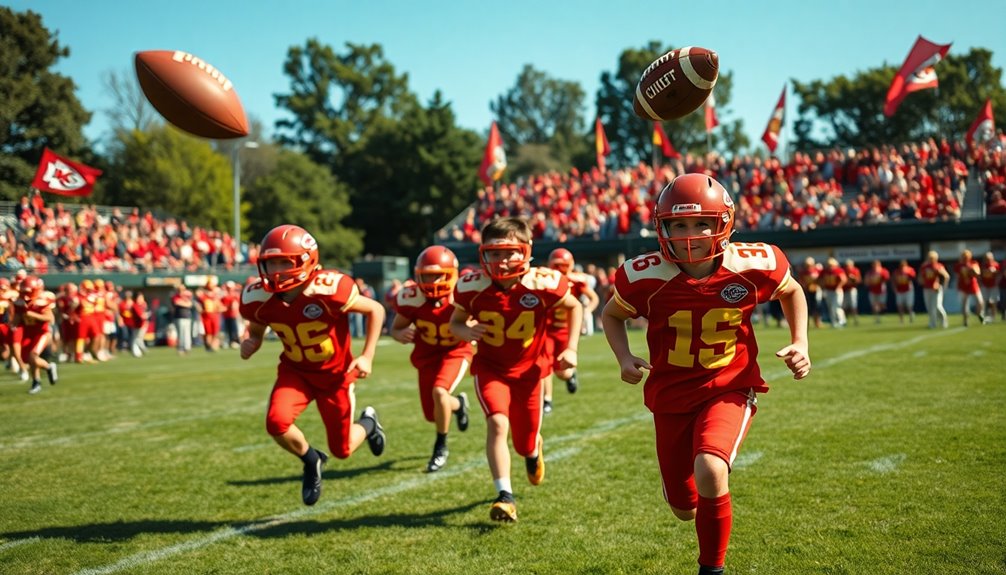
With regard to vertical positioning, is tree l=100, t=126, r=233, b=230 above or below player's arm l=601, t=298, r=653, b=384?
above

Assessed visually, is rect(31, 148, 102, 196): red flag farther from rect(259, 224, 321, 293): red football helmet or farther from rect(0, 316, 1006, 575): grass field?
rect(259, 224, 321, 293): red football helmet

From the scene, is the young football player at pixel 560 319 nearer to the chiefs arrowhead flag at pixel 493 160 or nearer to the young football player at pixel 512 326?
the young football player at pixel 512 326

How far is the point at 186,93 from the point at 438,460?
3107 millimetres

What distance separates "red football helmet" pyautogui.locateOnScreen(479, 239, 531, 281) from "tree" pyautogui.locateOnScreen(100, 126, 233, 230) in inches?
1650

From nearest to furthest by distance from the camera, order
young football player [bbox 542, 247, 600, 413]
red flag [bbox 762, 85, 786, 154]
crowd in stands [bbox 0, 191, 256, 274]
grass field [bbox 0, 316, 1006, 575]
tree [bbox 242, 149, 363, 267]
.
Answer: grass field [bbox 0, 316, 1006, 575]
young football player [bbox 542, 247, 600, 413]
crowd in stands [bbox 0, 191, 256, 274]
red flag [bbox 762, 85, 786, 154]
tree [bbox 242, 149, 363, 267]

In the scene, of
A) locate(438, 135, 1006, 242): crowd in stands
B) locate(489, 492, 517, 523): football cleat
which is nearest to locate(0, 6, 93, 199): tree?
locate(438, 135, 1006, 242): crowd in stands

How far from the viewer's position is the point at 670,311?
3.78 meters

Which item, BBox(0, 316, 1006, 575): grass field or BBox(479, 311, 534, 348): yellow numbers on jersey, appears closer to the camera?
BBox(0, 316, 1006, 575): grass field

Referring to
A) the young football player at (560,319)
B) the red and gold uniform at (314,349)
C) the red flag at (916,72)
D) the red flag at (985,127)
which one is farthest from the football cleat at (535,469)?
the red flag at (985,127)

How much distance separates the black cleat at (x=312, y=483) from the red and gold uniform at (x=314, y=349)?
30cm

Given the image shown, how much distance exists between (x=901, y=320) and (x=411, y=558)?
1782 cm

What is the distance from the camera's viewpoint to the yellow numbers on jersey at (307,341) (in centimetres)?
540

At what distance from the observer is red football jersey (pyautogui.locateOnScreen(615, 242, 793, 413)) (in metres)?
3.75

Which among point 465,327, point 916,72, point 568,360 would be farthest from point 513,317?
point 916,72
